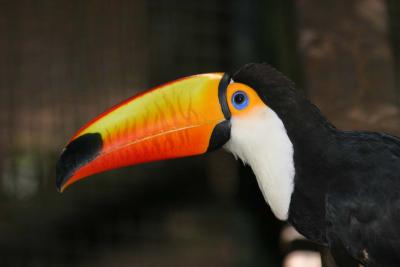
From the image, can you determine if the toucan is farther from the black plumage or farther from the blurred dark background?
the blurred dark background

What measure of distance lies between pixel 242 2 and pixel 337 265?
1767 mm

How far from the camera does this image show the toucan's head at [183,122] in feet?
6.35

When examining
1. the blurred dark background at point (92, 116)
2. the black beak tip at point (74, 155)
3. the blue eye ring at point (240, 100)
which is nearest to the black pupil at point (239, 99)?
the blue eye ring at point (240, 100)

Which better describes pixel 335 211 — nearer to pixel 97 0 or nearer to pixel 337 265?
pixel 337 265

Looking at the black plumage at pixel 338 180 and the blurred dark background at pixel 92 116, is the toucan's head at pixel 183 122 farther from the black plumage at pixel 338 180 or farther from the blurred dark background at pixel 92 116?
the blurred dark background at pixel 92 116

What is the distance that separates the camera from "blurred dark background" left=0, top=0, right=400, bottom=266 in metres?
3.61

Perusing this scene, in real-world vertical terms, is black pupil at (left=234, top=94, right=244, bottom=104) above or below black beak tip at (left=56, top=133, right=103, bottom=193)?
above

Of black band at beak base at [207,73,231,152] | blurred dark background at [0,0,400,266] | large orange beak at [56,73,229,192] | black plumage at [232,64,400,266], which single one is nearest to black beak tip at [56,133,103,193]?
large orange beak at [56,73,229,192]

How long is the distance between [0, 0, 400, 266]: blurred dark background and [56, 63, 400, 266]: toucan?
1.37 m

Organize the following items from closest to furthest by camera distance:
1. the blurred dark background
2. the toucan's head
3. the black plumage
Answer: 1. the black plumage
2. the toucan's head
3. the blurred dark background

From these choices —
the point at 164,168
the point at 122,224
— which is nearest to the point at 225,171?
the point at 164,168

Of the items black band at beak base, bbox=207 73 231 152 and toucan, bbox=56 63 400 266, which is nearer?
toucan, bbox=56 63 400 266

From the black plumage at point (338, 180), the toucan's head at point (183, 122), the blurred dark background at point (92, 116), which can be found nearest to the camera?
the black plumage at point (338, 180)

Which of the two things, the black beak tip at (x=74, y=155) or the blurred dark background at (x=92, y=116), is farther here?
the blurred dark background at (x=92, y=116)
